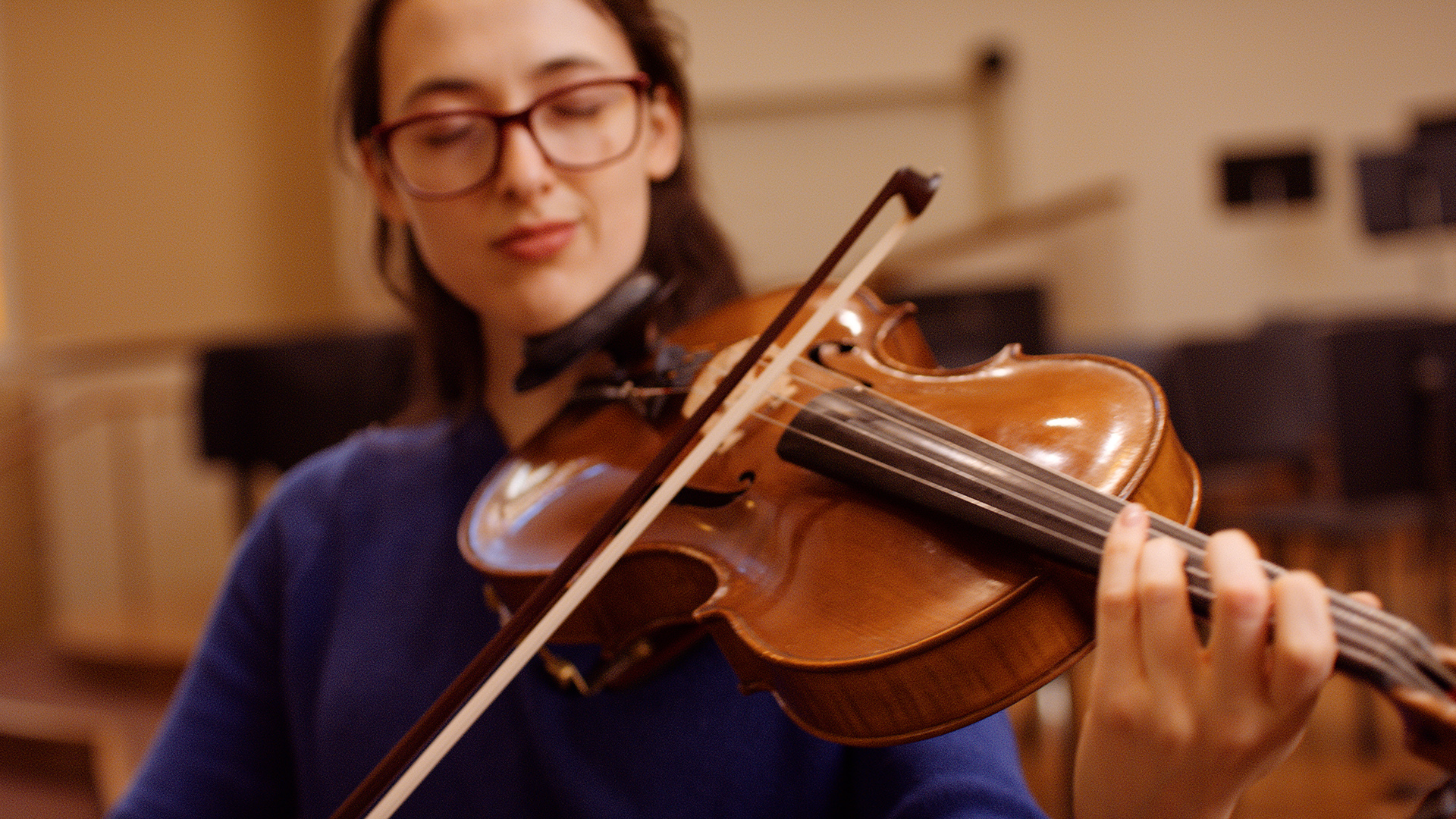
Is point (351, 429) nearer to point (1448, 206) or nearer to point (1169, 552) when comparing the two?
point (1169, 552)

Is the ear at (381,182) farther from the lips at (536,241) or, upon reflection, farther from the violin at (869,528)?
the violin at (869,528)

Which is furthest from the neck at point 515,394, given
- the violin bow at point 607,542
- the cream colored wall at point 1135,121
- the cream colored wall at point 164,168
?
the cream colored wall at point 1135,121

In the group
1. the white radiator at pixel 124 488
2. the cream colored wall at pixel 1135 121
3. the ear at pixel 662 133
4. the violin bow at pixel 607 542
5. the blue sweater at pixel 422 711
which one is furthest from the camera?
the cream colored wall at pixel 1135 121

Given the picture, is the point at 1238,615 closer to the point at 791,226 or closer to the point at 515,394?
the point at 515,394

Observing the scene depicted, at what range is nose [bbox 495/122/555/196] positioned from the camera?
83 centimetres

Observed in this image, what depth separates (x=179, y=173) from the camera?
5180mm

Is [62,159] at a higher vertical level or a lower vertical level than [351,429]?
higher

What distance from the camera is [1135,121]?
5801 mm

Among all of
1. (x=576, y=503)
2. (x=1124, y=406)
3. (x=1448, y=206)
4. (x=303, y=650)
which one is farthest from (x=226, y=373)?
(x=1448, y=206)

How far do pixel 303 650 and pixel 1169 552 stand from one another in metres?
0.72

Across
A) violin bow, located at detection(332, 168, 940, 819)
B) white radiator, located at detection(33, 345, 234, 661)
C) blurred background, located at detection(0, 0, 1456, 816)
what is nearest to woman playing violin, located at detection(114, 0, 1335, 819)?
violin bow, located at detection(332, 168, 940, 819)

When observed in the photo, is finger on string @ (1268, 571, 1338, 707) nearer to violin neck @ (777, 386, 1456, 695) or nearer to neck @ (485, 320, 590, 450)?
violin neck @ (777, 386, 1456, 695)

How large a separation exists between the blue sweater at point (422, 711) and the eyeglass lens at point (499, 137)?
0.82ft

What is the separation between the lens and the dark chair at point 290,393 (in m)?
3.23
